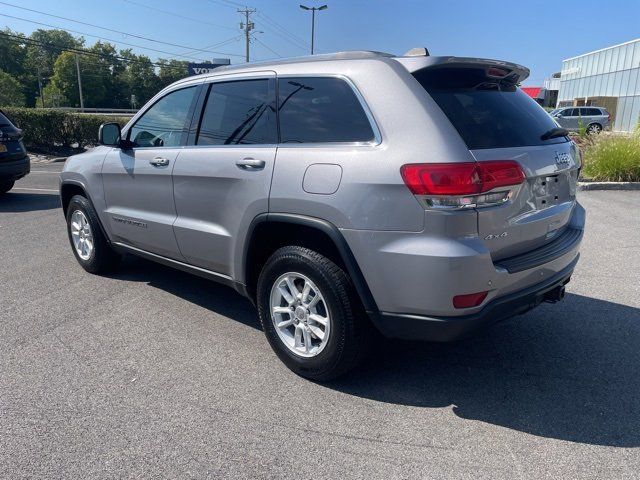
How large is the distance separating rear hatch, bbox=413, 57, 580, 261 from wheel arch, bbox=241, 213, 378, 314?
0.69 meters

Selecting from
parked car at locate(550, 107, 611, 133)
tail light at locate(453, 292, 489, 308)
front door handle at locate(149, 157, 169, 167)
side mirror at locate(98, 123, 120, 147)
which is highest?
parked car at locate(550, 107, 611, 133)

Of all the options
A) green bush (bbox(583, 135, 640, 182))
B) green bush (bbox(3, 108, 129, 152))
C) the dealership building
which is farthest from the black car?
the dealership building

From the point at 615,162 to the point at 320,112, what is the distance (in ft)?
31.8

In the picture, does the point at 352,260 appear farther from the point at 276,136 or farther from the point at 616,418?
the point at 616,418

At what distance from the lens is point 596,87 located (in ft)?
130

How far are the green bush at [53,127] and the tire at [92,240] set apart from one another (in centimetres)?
1351

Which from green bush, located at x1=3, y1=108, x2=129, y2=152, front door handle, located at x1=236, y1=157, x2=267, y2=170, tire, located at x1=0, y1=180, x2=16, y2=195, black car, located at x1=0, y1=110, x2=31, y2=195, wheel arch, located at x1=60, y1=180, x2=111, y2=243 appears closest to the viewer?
front door handle, located at x1=236, y1=157, x2=267, y2=170

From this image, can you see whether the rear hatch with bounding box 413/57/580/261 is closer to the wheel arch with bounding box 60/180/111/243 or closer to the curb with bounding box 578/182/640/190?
the wheel arch with bounding box 60/180/111/243

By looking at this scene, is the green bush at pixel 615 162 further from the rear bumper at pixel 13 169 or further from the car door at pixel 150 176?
the rear bumper at pixel 13 169

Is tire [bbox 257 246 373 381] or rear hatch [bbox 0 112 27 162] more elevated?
rear hatch [bbox 0 112 27 162]

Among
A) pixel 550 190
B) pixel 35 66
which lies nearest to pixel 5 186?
pixel 550 190

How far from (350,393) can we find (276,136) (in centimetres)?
165

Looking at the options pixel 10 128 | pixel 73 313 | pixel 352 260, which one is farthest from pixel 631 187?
pixel 10 128

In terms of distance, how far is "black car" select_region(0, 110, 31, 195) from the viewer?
365 inches
